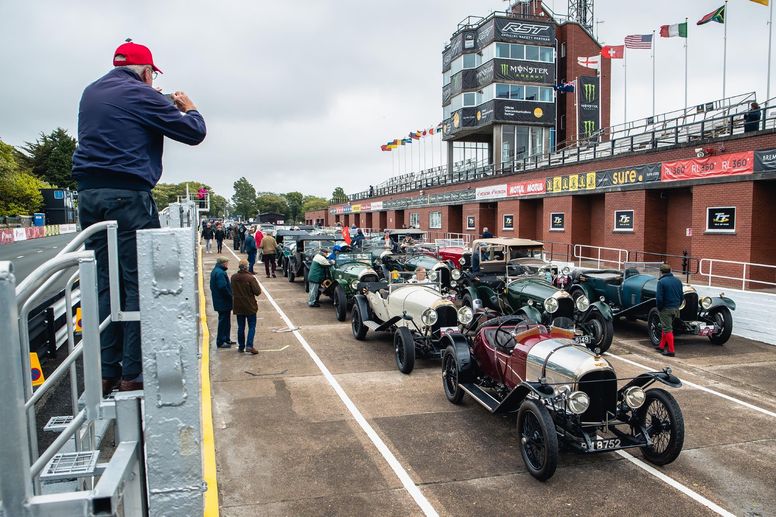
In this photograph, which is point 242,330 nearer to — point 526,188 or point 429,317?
point 429,317

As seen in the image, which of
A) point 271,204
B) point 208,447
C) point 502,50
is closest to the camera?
point 208,447

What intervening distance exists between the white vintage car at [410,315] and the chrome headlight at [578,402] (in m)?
3.28

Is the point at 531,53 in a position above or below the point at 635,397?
above

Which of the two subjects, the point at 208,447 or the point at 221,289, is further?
the point at 221,289

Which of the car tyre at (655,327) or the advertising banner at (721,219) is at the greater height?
the advertising banner at (721,219)

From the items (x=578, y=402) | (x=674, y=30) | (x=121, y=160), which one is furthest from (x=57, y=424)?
(x=674, y=30)

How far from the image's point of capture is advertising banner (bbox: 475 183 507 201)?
111ft

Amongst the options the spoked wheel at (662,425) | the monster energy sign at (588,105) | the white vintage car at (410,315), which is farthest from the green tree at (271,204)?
the spoked wheel at (662,425)

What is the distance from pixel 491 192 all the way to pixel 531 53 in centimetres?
1378

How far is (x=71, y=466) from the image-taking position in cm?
192

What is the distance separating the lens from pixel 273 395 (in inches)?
339

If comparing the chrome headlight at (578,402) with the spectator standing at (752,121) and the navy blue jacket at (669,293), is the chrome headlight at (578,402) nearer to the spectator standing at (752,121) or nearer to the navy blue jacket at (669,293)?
the navy blue jacket at (669,293)

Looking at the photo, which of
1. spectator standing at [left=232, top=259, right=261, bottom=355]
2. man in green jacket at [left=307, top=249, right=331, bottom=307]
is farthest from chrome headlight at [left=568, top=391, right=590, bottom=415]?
man in green jacket at [left=307, top=249, right=331, bottom=307]

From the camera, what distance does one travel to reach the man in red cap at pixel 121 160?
2611 mm
